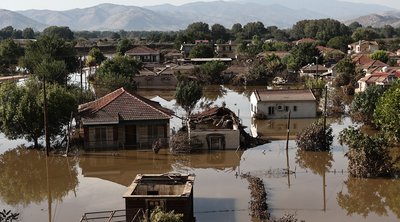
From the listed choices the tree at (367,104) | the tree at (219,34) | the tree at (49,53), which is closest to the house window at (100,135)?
the tree at (367,104)

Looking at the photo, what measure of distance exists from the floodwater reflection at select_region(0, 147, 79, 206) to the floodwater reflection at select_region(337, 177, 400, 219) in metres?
11.8

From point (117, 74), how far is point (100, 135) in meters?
22.2

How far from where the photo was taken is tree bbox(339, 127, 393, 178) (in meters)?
23.1

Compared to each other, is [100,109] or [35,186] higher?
[100,109]

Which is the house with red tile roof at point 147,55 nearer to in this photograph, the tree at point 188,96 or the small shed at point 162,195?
the tree at point 188,96

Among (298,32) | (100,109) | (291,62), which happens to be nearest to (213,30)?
(298,32)

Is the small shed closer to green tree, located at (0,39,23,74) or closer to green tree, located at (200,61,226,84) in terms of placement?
green tree, located at (200,61,226,84)

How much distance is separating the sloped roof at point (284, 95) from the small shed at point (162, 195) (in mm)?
20558

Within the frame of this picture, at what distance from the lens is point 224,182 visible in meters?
23.6

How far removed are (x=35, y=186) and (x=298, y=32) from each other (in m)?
141

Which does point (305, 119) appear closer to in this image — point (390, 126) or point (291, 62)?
point (390, 126)

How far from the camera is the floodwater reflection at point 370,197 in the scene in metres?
20.4

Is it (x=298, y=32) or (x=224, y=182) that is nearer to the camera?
(x=224, y=182)

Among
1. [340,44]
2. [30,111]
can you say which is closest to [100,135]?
[30,111]
